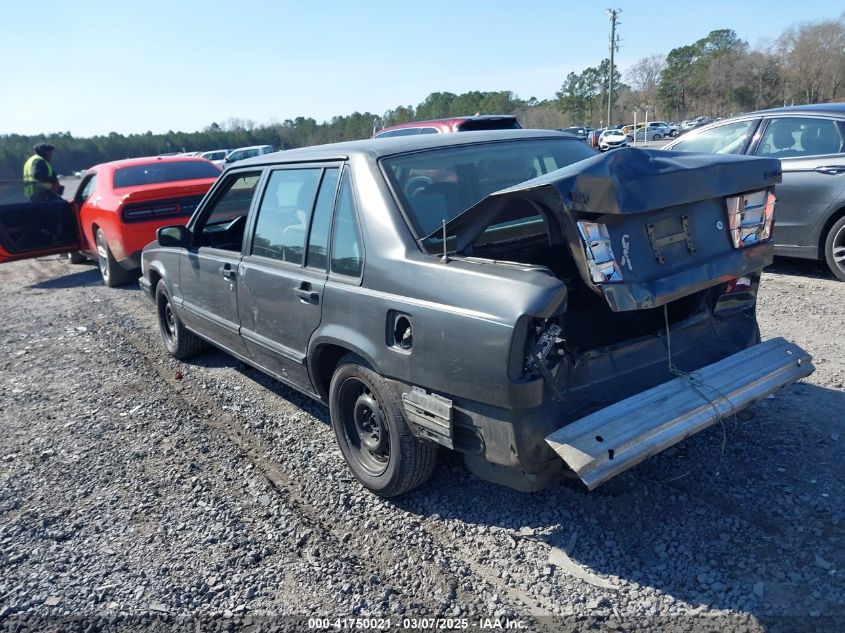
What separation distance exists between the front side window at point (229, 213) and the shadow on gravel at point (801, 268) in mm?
5590

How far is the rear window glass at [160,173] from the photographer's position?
30.1ft

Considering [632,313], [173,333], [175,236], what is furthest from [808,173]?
[173,333]

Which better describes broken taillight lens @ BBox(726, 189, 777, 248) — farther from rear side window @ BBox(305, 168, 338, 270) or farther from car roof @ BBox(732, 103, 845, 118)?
car roof @ BBox(732, 103, 845, 118)

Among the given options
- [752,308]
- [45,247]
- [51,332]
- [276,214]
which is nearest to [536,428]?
[752,308]

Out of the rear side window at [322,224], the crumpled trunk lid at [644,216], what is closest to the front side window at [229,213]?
the rear side window at [322,224]

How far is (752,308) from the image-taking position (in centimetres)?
350

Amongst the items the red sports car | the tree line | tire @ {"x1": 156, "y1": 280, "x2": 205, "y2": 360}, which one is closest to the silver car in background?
tire @ {"x1": 156, "y1": 280, "x2": 205, "y2": 360}

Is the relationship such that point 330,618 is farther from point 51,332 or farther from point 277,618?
point 51,332

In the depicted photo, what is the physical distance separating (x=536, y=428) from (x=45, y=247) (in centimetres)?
942

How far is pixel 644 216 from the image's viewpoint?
8.99 feet

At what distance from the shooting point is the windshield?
10.8ft

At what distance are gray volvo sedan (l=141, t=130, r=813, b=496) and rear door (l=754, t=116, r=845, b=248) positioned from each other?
3.71 metres

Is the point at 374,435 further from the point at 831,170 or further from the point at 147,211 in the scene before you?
the point at 147,211

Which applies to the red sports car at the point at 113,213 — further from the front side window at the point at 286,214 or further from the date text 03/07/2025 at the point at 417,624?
the date text 03/07/2025 at the point at 417,624
